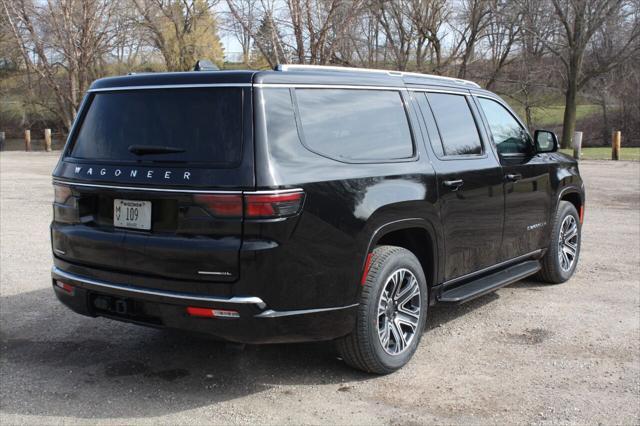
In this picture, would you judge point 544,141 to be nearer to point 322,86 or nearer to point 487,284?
point 487,284

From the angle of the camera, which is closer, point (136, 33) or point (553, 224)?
point (553, 224)

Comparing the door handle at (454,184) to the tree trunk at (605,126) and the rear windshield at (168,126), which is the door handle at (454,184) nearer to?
the rear windshield at (168,126)

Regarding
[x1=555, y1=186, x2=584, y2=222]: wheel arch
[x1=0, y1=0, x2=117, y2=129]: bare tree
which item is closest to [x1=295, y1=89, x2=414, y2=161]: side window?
[x1=555, y1=186, x2=584, y2=222]: wheel arch

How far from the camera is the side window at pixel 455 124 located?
489cm

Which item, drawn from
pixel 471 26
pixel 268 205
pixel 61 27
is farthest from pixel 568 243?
pixel 471 26

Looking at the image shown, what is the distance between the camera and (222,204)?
3.47 metres

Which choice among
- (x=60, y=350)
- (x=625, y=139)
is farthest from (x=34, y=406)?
(x=625, y=139)

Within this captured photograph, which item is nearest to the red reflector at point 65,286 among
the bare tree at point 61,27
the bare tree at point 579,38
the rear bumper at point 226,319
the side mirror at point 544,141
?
the rear bumper at point 226,319

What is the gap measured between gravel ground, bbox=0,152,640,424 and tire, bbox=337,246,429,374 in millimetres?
143

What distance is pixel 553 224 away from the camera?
20.5 feet

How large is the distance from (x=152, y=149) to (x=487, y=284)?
9.27 ft

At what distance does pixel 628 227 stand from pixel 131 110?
8.38m

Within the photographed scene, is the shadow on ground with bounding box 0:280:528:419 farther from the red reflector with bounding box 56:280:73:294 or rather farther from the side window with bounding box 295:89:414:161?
the side window with bounding box 295:89:414:161

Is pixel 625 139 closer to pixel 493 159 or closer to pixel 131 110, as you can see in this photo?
pixel 493 159
